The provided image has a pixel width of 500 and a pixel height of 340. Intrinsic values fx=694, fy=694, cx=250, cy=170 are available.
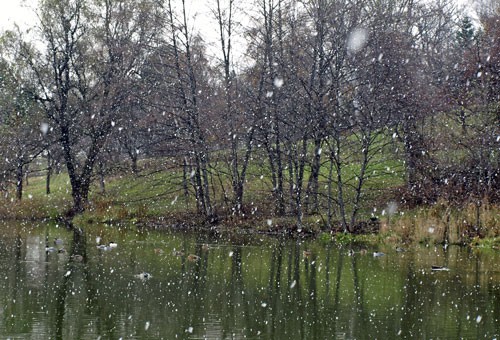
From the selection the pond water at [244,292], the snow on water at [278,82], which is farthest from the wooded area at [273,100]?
the pond water at [244,292]

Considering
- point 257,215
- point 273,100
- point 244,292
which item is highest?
point 273,100

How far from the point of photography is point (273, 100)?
1224 inches

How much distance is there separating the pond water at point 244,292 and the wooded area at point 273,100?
5.81 metres

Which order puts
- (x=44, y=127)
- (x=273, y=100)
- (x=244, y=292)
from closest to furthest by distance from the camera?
(x=244, y=292)
(x=273, y=100)
(x=44, y=127)

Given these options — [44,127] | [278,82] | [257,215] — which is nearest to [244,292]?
[257,215]

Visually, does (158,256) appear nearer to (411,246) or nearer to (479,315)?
(411,246)

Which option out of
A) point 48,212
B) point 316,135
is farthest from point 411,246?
point 48,212

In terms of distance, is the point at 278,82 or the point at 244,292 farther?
the point at 278,82

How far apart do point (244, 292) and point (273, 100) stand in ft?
54.6

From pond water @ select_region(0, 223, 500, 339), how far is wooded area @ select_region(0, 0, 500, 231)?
581 cm

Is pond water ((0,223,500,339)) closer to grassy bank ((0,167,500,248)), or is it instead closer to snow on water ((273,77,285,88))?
grassy bank ((0,167,500,248))

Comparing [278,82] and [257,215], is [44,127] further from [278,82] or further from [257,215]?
[278,82]

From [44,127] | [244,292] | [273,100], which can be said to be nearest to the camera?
[244,292]

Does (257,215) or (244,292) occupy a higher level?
(257,215)
